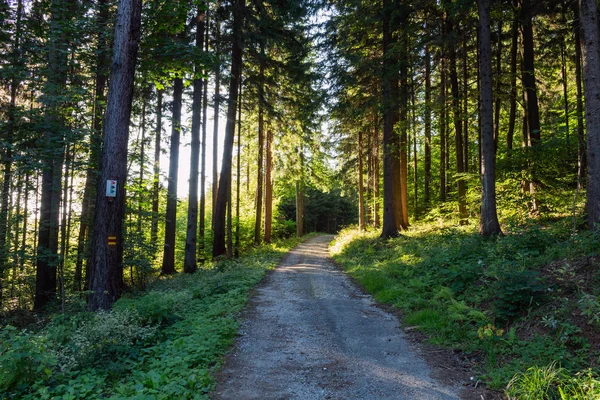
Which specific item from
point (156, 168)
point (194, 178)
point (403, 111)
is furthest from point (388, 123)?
point (156, 168)

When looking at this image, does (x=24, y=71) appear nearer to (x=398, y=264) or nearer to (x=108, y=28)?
(x=108, y=28)

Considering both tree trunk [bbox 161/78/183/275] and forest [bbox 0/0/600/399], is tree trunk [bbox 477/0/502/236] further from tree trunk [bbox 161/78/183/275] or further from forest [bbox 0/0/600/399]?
tree trunk [bbox 161/78/183/275]

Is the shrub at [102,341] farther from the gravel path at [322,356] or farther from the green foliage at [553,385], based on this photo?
the green foliage at [553,385]

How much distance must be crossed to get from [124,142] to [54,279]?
723 cm

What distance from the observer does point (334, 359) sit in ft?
Result: 15.2

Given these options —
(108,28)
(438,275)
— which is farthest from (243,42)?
(438,275)

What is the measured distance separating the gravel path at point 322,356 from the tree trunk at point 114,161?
293cm

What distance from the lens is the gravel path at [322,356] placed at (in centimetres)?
381

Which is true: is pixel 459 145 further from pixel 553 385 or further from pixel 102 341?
pixel 102 341

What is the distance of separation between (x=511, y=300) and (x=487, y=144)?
586cm

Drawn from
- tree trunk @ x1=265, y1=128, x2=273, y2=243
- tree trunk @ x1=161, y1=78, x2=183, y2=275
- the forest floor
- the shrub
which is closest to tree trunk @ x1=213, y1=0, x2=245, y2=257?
tree trunk @ x1=161, y1=78, x2=183, y2=275

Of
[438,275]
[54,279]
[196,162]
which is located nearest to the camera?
[438,275]

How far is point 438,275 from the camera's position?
8.03 meters

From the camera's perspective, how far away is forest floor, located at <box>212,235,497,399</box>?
3.82 metres
